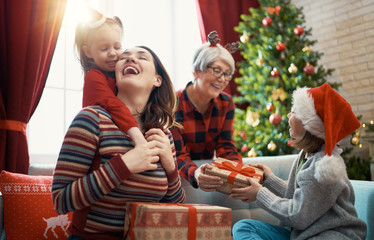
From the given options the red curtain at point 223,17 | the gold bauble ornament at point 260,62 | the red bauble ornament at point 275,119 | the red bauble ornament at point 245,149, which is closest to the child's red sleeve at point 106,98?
the red bauble ornament at point 275,119

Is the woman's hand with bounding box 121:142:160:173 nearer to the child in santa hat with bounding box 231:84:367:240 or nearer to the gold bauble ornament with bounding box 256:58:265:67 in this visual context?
the child in santa hat with bounding box 231:84:367:240

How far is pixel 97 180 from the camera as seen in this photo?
1143mm

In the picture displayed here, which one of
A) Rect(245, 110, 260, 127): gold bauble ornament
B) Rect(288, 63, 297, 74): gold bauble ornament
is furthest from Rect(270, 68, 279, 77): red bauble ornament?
Rect(245, 110, 260, 127): gold bauble ornament

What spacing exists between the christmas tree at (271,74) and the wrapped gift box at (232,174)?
215 centimetres

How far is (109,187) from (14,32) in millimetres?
2202

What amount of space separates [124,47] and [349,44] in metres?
2.81

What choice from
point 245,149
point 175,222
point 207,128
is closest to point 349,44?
point 245,149

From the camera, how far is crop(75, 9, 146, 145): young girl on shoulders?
4.25 feet

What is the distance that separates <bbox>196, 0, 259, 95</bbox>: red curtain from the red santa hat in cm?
301

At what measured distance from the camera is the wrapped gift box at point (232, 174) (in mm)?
1727

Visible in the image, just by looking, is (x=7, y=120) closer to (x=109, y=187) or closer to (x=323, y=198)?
(x=109, y=187)

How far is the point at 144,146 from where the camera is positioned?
1.23m

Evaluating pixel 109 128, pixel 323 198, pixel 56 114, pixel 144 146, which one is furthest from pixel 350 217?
pixel 56 114

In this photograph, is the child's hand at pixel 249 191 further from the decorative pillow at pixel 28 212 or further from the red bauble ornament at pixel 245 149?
the red bauble ornament at pixel 245 149
